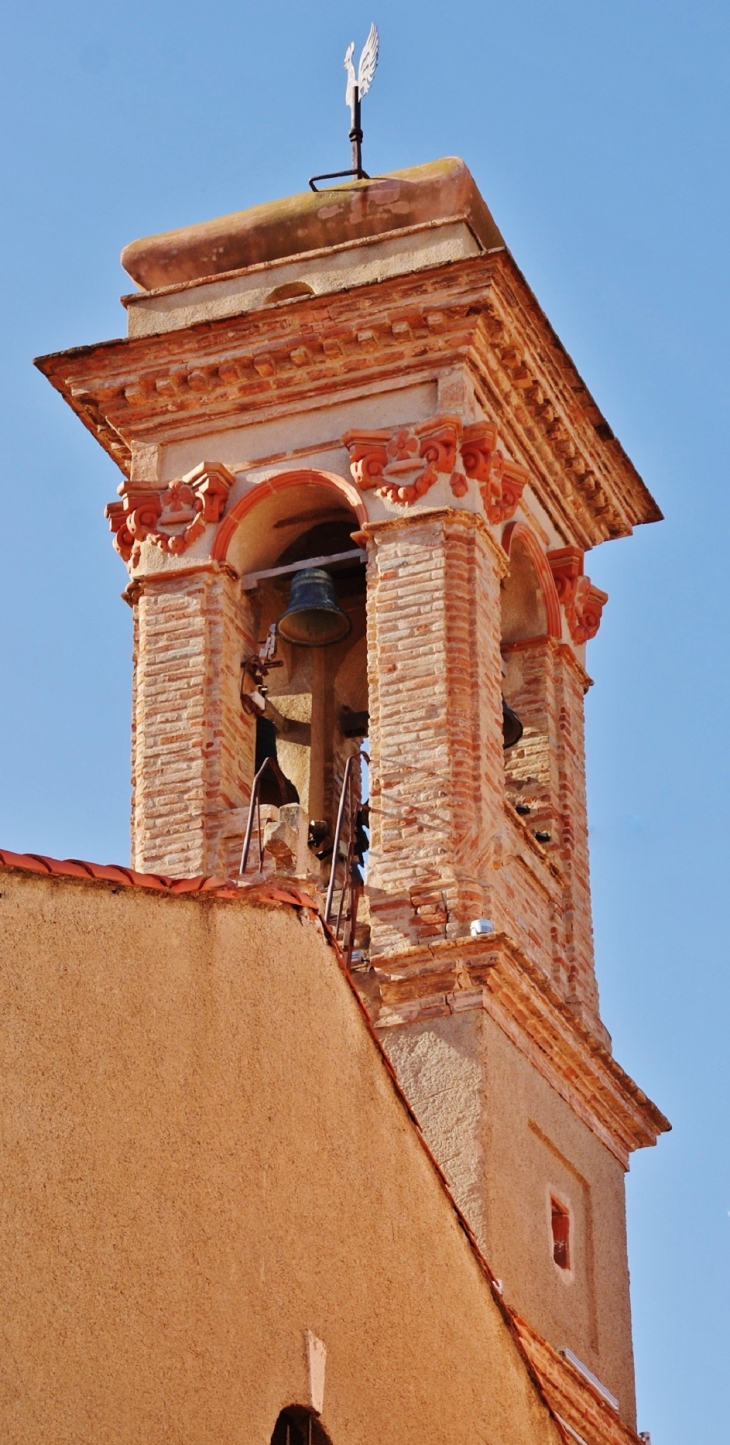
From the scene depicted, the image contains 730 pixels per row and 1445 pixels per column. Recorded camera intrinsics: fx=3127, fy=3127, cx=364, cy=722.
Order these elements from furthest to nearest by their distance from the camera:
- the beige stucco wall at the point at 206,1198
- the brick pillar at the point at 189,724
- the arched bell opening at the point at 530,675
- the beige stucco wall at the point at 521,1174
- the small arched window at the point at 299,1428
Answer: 1. the arched bell opening at the point at 530,675
2. the brick pillar at the point at 189,724
3. the beige stucco wall at the point at 521,1174
4. the small arched window at the point at 299,1428
5. the beige stucco wall at the point at 206,1198

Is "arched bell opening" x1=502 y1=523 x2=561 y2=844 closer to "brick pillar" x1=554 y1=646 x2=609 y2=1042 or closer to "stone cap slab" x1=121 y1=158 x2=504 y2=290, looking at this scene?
"brick pillar" x1=554 y1=646 x2=609 y2=1042

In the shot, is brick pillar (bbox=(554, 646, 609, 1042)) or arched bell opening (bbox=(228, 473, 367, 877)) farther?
arched bell opening (bbox=(228, 473, 367, 877))

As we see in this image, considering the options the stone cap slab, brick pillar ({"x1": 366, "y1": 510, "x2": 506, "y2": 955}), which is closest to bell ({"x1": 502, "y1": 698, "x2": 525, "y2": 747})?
brick pillar ({"x1": 366, "y1": 510, "x2": 506, "y2": 955})

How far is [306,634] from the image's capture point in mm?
19547

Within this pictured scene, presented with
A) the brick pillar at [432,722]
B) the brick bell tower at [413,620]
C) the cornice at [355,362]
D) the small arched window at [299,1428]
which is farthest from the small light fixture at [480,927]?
the small arched window at [299,1428]

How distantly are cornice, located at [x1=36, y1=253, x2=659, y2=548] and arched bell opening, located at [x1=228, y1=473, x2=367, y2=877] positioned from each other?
735 millimetres

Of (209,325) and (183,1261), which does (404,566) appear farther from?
(183,1261)

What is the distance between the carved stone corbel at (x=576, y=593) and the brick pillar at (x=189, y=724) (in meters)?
2.22

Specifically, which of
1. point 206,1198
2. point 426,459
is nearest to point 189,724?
point 426,459

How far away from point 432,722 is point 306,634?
6.55 ft

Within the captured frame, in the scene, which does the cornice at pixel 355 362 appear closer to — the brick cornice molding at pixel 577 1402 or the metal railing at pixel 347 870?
the metal railing at pixel 347 870

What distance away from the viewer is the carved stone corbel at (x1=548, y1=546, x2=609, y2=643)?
2017cm

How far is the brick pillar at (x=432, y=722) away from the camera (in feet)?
56.0

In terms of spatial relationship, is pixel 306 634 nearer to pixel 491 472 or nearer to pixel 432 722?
pixel 491 472
